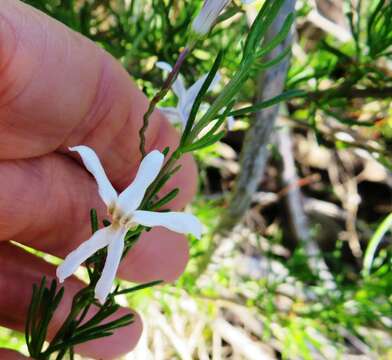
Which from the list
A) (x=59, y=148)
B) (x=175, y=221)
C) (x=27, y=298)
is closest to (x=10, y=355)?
(x=27, y=298)

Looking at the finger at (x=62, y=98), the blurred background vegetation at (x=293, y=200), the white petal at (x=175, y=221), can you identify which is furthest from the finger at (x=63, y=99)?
the white petal at (x=175, y=221)

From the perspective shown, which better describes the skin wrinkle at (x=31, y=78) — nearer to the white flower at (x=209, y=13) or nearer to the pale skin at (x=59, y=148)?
the pale skin at (x=59, y=148)

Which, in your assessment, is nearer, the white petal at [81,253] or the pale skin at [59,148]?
the white petal at [81,253]

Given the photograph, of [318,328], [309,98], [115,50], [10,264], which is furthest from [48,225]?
[318,328]

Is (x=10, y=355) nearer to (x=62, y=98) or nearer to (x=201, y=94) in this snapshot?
(x=62, y=98)

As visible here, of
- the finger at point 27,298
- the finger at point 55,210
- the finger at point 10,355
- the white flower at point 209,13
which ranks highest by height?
the white flower at point 209,13

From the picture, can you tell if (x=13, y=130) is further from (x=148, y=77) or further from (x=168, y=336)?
(x=168, y=336)
